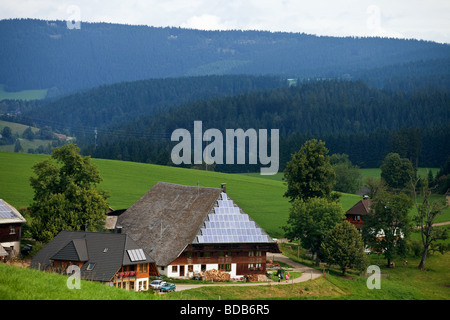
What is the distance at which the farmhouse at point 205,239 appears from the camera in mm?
59375

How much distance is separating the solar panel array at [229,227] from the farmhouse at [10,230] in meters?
16.5

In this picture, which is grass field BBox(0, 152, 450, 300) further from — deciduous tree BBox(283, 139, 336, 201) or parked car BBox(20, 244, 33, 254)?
parked car BBox(20, 244, 33, 254)

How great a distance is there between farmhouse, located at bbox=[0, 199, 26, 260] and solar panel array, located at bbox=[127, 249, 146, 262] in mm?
12474

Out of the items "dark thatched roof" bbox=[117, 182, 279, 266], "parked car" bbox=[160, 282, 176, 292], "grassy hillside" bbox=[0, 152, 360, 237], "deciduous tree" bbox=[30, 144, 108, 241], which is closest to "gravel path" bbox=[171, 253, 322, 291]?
"parked car" bbox=[160, 282, 176, 292]

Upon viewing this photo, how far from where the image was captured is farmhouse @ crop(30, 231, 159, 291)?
49.8m

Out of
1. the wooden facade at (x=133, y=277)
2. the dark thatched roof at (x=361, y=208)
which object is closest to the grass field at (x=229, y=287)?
the wooden facade at (x=133, y=277)

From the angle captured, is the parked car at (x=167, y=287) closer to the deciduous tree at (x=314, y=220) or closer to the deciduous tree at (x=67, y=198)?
the deciduous tree at (x=67, y=198)

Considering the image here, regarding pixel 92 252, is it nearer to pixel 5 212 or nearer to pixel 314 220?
pixel 5 212
